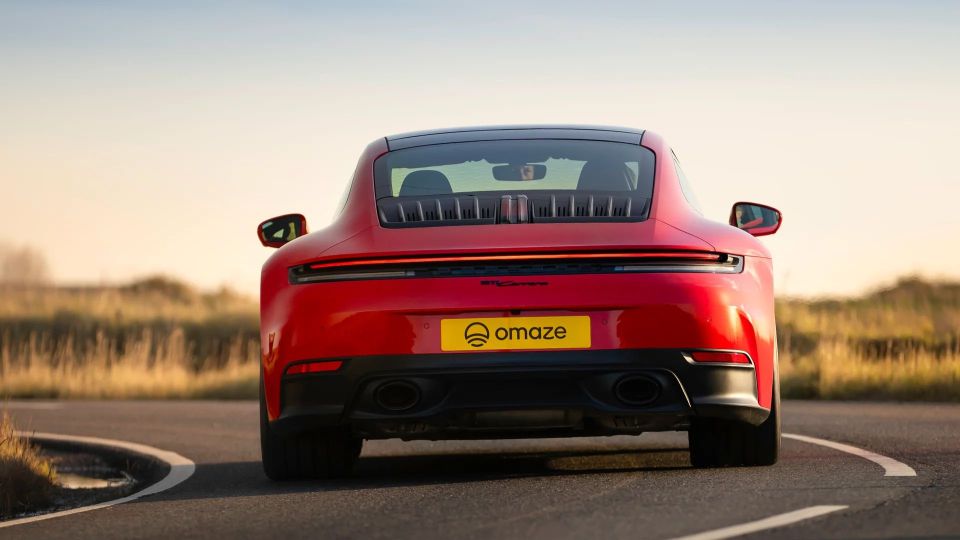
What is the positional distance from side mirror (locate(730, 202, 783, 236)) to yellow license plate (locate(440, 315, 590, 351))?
5.00 feet

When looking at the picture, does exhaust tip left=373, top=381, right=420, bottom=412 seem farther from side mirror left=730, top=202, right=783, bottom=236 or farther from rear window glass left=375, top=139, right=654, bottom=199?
side mirror left=730, top=202, right=783, bottom=236

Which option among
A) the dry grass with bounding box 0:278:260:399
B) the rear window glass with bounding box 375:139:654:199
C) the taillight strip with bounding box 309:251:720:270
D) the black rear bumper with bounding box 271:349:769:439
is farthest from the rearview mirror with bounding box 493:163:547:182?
the dry grass with bounding box 0:278:260:399

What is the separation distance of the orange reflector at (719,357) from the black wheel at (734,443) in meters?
0.61

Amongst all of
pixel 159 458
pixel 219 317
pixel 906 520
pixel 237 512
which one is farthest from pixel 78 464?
pixel 219 317

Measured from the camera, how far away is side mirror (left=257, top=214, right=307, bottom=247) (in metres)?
7.63

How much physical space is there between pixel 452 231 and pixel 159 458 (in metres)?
4.23

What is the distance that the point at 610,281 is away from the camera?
6246mm

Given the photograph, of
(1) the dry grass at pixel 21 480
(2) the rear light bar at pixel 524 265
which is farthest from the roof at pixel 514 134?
(1) the dry grass at pixel 21 480

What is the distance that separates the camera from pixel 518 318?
6.26 metres

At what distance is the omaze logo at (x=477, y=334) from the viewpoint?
6.27m

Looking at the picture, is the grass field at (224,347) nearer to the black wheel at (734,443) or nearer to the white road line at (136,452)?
the white road line at (136,452)

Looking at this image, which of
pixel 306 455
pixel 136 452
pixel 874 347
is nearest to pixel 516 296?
pixel 306 455

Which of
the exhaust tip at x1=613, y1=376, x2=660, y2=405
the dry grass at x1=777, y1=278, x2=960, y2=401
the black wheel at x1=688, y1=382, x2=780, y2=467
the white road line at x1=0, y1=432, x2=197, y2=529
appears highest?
the exhaust tip at x1=613, y1=376, x2=660, y2=405

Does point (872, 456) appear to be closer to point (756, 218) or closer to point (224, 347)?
point (756, 218)
